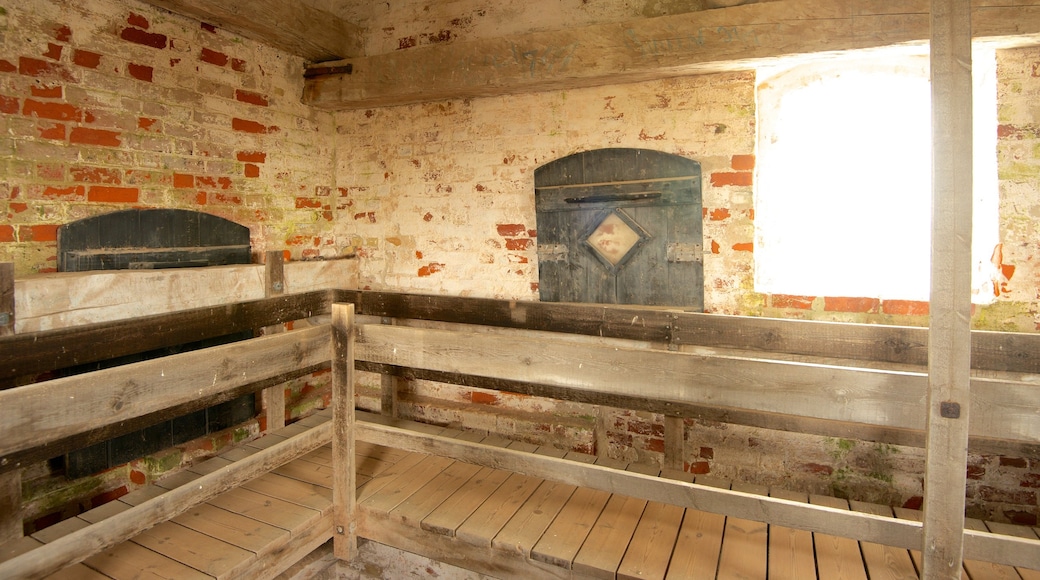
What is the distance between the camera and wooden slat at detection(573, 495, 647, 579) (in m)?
2.02

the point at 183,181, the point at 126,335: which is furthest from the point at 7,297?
the point at 183,181

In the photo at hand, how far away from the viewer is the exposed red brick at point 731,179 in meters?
2.93

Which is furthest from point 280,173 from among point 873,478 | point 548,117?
point 873,478

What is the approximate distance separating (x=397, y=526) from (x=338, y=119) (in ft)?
9.56

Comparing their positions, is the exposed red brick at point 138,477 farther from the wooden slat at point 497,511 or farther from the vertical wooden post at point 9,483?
the wooden slat at point 497,511

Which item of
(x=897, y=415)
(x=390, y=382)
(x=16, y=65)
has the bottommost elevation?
(x=390, y=382)

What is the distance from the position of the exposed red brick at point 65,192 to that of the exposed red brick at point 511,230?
2.14 m

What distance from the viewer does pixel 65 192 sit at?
2.57 meters

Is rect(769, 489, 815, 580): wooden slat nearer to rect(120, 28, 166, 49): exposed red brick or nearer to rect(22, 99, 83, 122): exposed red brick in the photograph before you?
rect(22, 99, 83, 122): exposed red brick

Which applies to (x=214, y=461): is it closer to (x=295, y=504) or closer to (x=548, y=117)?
(x=295, y=504)

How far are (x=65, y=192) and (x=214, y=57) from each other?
1.14m

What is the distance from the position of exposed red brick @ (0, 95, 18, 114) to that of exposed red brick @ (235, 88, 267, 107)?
3.70 ft

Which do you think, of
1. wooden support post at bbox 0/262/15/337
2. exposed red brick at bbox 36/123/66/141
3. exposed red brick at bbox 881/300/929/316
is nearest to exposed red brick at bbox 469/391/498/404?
exposed red brick at bbox 881/300/929/316

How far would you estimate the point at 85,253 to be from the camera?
8.64 feet
